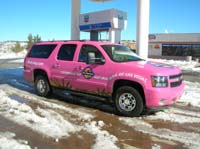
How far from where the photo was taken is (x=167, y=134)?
21.7 feet

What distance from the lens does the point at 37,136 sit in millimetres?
6152

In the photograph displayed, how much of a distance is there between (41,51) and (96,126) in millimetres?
4847

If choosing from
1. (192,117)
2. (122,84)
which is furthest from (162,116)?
(122,84)

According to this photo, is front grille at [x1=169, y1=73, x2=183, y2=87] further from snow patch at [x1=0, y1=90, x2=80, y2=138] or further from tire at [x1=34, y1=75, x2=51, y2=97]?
tire at [x1=34, y1=75, x2=51, y2=97]

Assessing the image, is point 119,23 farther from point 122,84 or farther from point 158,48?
point 158,48

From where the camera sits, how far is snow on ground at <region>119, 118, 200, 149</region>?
6.09 metres

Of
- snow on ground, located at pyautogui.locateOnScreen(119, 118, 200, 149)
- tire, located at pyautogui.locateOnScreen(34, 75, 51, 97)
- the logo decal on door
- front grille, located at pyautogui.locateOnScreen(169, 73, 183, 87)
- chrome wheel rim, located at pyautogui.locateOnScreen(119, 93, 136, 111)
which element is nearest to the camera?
snow on ground, located at pyautogui.locateOnScreen(119, 118, 200, 149)

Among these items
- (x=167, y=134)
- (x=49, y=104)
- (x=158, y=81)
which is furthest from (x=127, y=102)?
(x=49, y=104)

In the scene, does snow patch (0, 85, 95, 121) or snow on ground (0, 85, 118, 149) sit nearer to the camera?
snow on ground (0, 85, 118, 149)

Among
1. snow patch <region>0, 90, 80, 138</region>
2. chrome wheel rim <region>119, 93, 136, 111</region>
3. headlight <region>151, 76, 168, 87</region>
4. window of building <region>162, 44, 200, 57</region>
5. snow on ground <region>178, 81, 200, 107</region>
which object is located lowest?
snow patch <region>0, 90, 80, 138</region>

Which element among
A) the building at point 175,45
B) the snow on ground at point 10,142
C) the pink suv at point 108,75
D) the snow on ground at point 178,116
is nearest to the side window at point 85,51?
the pink suv at point 108,75

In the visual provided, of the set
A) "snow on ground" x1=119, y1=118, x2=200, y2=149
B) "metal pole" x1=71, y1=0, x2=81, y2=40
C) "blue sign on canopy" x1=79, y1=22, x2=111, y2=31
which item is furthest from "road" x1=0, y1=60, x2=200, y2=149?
"blue sign on canopy" x1=79, y1=22, x2=111, y2=31

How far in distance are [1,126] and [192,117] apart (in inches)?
183

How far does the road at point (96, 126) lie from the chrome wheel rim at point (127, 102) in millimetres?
297
